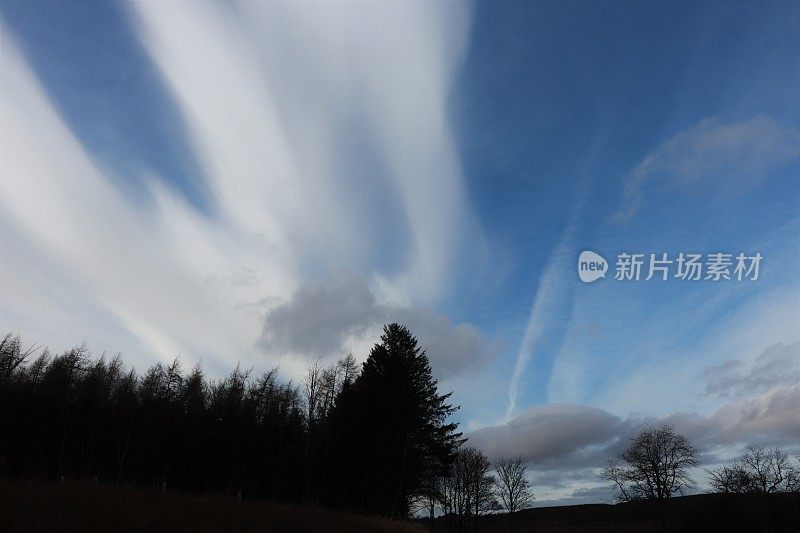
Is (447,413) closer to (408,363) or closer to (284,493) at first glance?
(408,363)

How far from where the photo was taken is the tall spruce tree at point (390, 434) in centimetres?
3944

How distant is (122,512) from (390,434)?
31.7 m

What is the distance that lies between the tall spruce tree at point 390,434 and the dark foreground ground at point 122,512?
68.3 ft

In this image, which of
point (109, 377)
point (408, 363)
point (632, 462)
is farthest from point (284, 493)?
point (632, 462)

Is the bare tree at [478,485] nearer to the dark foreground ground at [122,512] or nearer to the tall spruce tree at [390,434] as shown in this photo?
the tall spruce tree at [390,434]

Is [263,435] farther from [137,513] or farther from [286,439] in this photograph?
[137,513]

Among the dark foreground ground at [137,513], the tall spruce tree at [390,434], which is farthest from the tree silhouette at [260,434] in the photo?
the dark foreground ground at [137,513]

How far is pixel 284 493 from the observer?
3728 centimetres

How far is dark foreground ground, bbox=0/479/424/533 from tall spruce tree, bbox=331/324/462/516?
2082 centimetres

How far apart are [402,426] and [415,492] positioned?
22.2ft

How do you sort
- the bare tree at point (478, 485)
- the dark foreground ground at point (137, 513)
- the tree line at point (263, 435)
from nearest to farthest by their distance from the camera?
1. the dark foreground ground at point (137, 513)
2. the tree line at point (263, 435)
3. the bare tree at point (478, 485)

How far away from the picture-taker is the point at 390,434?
136ft

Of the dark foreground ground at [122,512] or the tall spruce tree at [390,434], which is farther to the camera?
the tall spruce tree at [390,434]

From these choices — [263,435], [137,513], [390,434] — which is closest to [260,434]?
[263,435]
